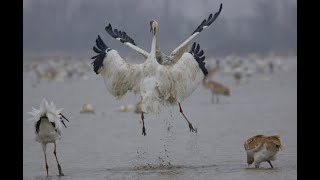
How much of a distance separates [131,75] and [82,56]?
6.40 metres

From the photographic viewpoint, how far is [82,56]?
15766mm

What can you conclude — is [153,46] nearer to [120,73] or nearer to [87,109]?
[120,73]

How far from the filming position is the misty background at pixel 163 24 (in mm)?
12625

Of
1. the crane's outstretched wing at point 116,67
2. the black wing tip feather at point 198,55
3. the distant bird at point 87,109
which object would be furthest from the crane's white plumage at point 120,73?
the distant bird at point 87,109

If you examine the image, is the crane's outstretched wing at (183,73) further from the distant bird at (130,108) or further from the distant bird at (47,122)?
the distant bird at (130,108)

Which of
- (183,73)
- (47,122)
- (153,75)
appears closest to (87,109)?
(153,75)

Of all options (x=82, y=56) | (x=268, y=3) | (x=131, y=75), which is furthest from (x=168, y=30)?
(x=131, y=75)

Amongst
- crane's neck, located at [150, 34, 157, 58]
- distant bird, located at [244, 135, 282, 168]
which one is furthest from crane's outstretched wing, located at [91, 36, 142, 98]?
distant bird, located at [244, 135, 282, 168]

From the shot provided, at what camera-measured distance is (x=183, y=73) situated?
9.35 m

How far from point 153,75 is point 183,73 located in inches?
11.0

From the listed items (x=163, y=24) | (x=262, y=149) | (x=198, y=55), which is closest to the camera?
(x=262, y=149)

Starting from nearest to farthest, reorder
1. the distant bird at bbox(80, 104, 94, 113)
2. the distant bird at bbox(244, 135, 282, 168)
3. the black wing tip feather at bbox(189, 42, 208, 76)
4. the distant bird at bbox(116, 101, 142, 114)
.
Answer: the distant bird at bbox(244, 135, 282, 168) < the black wing tip feather at bbox(189, 42, 208, 76) < the distant bird at bbox(116, 101, 142, 114) < the distant bird at bbox(80, 104, 94, 113)

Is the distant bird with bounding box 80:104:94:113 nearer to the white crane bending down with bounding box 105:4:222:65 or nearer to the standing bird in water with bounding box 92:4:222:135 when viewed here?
the white crane bending down with bounding box 105:4:222:65

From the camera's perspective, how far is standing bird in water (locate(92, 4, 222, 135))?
30.7 feet
